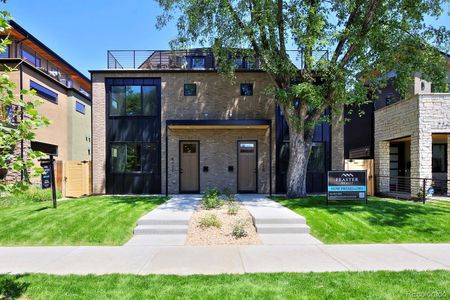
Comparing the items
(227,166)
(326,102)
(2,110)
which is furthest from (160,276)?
(227,166)

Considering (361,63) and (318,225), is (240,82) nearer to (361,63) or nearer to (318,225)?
(361,63)

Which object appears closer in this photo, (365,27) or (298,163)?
(365,27)

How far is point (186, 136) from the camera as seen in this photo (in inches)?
590

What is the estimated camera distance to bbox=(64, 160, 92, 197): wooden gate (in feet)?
47.2

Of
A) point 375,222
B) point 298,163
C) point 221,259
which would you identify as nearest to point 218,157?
point 298,163

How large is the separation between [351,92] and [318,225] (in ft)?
17.8

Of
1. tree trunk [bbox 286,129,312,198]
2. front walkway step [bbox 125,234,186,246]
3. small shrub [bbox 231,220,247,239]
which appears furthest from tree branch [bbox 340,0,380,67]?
front walkway step [bbox 125,234,186,246]

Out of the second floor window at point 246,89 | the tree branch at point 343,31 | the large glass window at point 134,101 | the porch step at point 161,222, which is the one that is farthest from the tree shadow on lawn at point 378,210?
the large glass window at point 134,101

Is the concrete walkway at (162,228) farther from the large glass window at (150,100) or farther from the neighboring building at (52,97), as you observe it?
the neighboring building at (52,97)

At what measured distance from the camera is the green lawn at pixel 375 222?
767cm

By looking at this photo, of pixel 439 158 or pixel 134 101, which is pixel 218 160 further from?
pixel 439 158

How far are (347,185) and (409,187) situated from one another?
24.6 feet

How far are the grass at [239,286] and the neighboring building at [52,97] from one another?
42.0 ft

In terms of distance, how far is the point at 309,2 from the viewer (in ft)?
36.9
